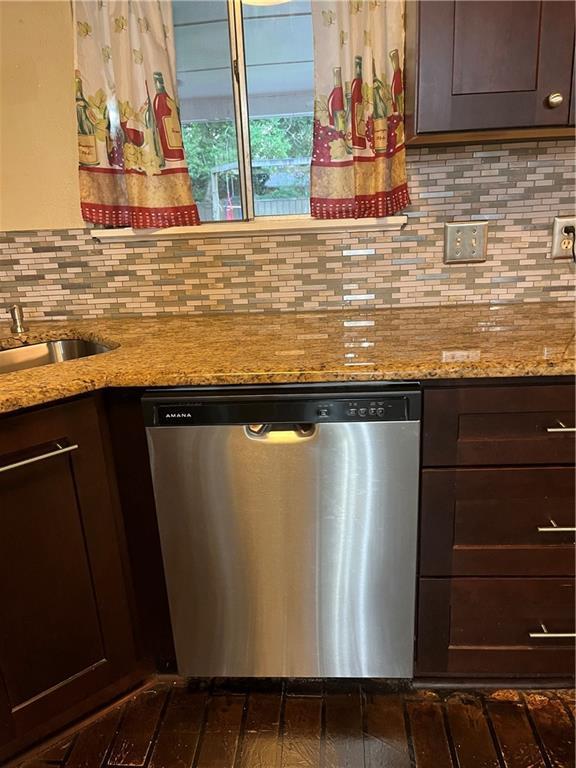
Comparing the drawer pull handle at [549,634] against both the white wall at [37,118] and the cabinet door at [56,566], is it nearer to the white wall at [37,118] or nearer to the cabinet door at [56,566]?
the cabinet door at [56,566]

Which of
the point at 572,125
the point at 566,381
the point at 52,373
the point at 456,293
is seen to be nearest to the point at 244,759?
the point at 52,373

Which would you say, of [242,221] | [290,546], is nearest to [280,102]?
[242,221]

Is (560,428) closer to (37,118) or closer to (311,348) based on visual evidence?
(311,348)

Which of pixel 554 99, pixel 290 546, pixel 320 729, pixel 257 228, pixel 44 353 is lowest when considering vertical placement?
pixel 320 729

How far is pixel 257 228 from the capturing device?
171 centimetres

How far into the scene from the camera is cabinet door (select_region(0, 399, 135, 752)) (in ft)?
3.83

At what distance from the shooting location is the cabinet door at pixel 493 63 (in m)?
1.23

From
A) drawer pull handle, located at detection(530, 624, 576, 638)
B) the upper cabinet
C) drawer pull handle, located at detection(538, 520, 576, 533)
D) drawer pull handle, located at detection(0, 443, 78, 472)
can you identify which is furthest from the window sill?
drawer pull handle, located at detection(530, 624, 576, 638)

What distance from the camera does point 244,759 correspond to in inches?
51.6

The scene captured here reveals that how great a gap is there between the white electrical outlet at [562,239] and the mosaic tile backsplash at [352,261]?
2 cm

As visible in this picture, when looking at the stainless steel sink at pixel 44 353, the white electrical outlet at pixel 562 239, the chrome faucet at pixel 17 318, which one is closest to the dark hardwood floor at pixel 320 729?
the stainless steel sink at pixel 44 353

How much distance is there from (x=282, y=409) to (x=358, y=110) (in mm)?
934

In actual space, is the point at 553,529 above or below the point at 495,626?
above

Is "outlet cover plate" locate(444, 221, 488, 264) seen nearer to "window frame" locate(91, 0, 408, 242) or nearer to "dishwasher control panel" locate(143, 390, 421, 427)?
"window frame" locate(91, 0, 408, 242)
